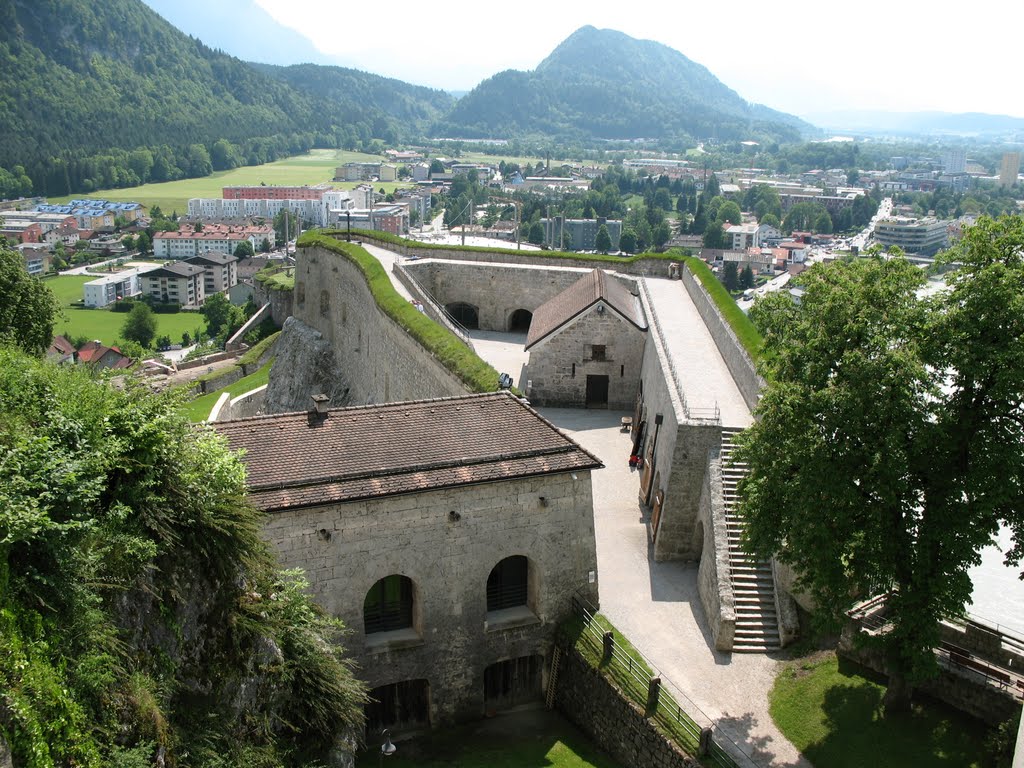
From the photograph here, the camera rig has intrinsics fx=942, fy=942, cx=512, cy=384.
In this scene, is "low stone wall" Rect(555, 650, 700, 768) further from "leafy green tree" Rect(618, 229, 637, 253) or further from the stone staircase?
"leafy green tree" Rect(618, 229, 637, 253)

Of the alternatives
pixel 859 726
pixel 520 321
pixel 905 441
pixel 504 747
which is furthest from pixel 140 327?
pixel 905 441

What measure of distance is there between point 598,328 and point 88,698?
23.5 m

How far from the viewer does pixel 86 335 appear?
415 ft

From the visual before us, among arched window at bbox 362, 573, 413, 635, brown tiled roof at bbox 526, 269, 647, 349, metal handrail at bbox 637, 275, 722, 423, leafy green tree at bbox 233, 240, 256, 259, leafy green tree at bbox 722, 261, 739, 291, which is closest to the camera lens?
arched window at bbox 362, 573, 413, 635

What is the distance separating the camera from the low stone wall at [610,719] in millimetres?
15328

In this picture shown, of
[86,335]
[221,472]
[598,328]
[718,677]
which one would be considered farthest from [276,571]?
[86,335]

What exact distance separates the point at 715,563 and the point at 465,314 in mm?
25182

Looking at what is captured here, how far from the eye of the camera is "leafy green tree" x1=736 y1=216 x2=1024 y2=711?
44.1 feet

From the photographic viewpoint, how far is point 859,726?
1544 cm

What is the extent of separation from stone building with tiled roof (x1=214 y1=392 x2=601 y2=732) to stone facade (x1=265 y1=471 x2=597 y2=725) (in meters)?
0.02

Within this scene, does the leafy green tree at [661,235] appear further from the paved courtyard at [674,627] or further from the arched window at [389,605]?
the arched window at [389,605]

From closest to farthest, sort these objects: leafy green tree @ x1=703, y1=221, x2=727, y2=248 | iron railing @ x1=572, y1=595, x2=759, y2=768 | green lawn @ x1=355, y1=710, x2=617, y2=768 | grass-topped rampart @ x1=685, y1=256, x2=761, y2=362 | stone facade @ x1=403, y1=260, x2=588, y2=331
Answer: iron railing @ x1=572, y1=595, x2=759, y2=768 < green lawn @ x1=355, y1=710, x2=617, y2=768 < grass-topped rampart @ x1=685, y1=256, x2=761, y2=362 < stone facade @ x1=403, y1=260, x2=588, y2=331 < leafy green tree @ x1=703, y1=221, x2=727, y2=248

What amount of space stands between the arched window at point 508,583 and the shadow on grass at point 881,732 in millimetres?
5421

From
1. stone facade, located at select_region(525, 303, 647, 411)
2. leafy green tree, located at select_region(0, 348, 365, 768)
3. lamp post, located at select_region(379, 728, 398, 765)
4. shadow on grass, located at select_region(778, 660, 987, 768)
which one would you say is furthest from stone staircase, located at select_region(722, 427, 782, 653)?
stone facade, located at select_region(525, 303, 647, 411)
